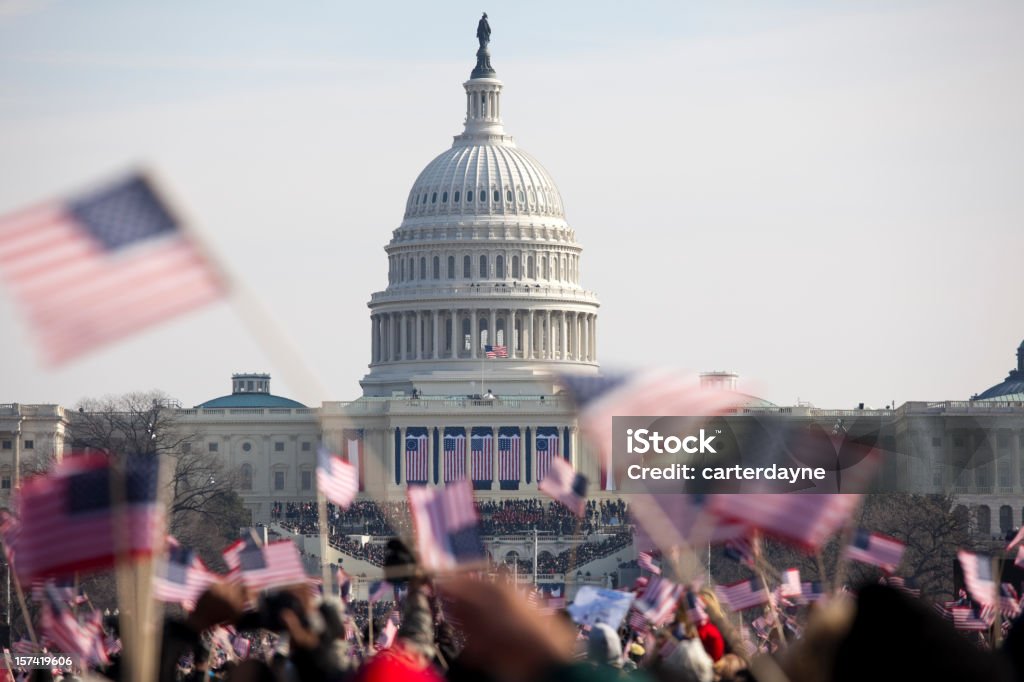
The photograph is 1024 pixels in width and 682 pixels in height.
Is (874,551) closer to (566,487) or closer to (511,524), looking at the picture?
(566,487)

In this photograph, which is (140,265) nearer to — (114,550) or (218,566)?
(114,550)

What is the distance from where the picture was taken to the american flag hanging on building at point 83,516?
19062 millimetres

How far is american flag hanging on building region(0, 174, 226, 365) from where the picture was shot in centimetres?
2084

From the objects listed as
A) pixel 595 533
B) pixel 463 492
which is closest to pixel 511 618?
pixel 463 492

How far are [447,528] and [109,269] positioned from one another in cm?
393

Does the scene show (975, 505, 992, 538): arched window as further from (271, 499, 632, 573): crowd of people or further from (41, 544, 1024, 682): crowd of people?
(41, 544, 1024, 682): crowd of people

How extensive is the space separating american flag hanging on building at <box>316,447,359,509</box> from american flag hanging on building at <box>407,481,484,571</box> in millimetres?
13235

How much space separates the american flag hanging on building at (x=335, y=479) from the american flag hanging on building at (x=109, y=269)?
1677cm

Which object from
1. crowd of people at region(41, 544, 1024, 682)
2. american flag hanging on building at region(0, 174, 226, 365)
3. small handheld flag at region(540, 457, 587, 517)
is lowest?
crowd of people at region(41, 544, 1024, 682)

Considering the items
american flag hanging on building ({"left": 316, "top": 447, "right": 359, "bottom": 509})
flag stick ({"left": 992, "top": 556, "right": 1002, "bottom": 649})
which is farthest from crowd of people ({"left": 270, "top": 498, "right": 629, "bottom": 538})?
flag stick ({"left": 992, "top": 556, "right": 1002, "bottom": 649})

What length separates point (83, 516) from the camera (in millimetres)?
19719

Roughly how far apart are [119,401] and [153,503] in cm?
17506

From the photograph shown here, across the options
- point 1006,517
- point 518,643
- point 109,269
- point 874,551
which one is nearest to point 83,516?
point 109,269

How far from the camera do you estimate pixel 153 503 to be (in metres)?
19.1
